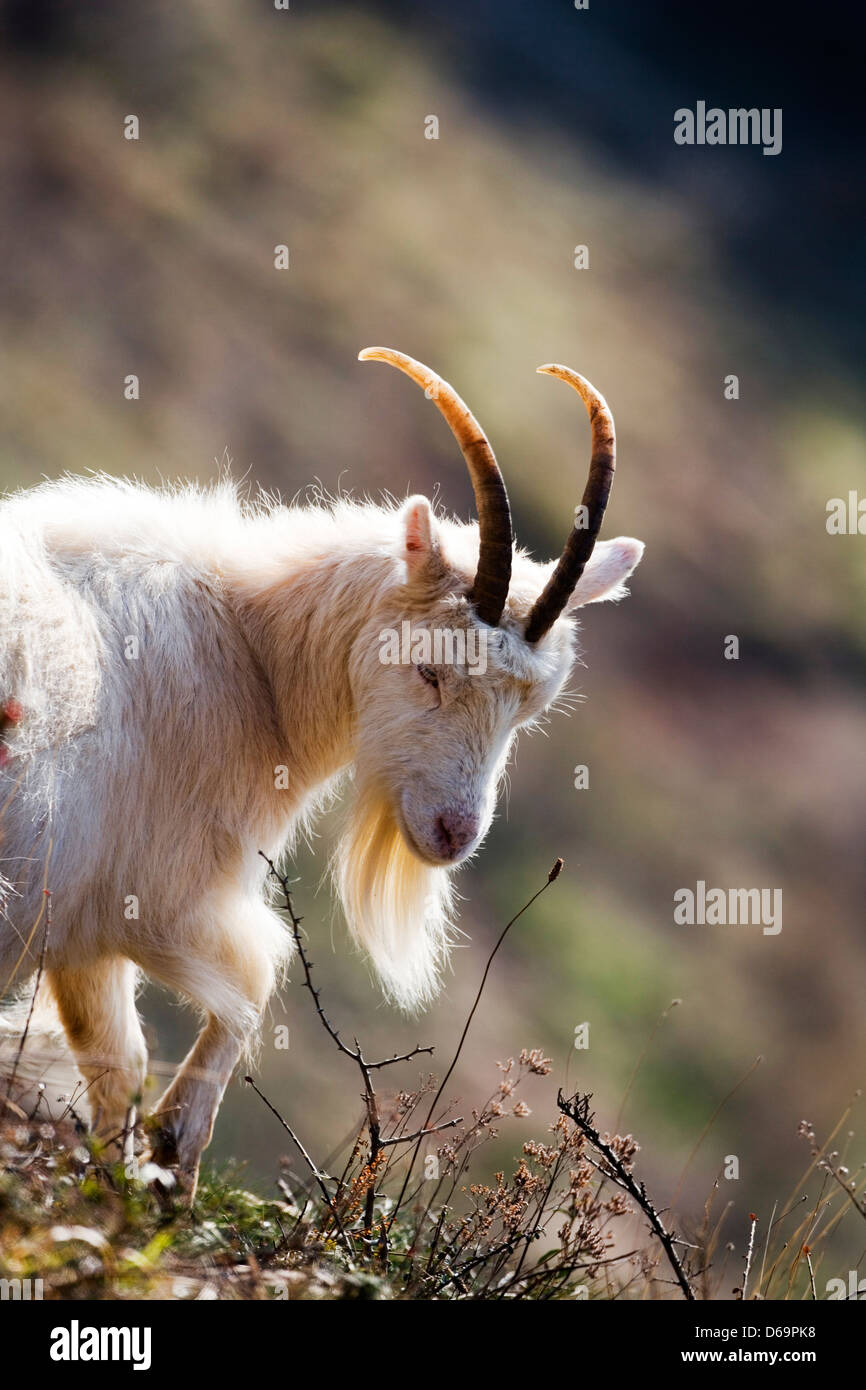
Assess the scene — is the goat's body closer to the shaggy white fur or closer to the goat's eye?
the shaggy white fur

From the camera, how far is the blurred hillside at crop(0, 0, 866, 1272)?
48.4 ft

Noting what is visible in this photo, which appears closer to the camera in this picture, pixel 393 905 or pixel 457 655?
pixel 457 655

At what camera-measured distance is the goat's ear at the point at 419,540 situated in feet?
12.1

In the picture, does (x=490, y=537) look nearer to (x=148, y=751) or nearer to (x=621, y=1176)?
(x=148, y=751)

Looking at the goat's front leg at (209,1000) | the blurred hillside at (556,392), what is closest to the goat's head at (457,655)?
the goat's front leg at (209,1000)

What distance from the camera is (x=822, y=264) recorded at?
22906 millimetres

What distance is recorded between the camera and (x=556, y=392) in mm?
19469

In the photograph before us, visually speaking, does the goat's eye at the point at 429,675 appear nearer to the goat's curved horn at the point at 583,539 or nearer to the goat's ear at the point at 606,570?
the goat's curved horn at the point at 583,539

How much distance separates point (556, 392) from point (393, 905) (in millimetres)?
16194

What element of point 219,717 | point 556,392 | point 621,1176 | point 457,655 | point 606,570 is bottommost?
point 621,1176

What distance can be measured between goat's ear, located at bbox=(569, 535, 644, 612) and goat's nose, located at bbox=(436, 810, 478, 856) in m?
0.76

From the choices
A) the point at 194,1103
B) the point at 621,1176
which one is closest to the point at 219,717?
the point at 194,1103

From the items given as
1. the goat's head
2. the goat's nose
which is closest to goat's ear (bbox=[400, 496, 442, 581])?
the goat's head
